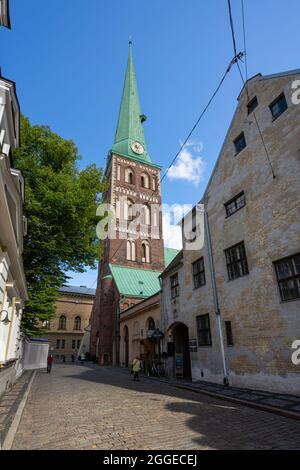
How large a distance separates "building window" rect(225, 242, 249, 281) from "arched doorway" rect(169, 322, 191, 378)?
6.74 metres

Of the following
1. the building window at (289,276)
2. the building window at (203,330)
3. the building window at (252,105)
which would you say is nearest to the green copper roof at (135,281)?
the building window at (203,330)

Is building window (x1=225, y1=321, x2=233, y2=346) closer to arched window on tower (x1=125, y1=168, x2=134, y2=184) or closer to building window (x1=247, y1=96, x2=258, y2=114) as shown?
building window (x1=247, y1=96, x2=258, y2=114)

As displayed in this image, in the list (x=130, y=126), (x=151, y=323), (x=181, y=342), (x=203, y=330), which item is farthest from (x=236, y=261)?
(x=130, y=126)

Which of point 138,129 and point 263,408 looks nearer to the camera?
point 263,408

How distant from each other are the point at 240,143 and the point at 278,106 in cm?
257

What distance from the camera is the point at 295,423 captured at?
22.0ft

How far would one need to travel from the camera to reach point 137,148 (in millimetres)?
47812

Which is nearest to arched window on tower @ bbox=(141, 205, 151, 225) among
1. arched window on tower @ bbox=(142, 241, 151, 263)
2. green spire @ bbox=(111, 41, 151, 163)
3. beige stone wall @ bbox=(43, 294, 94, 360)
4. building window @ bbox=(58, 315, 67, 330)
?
arched window on tower @ bbox=(142, 241, 151, 263)

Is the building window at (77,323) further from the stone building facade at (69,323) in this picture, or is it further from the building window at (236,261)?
the building window at (236,261)

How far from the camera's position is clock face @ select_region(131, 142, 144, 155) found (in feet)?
155

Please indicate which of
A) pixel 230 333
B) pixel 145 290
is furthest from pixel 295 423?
pixel 145 290
